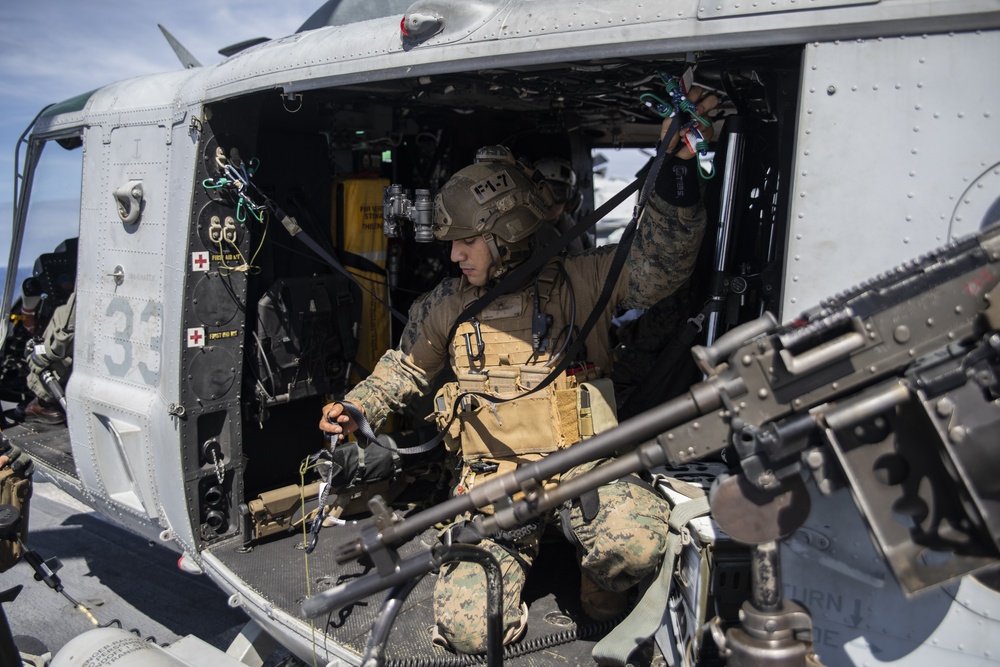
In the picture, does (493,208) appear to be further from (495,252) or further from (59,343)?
(59,343)

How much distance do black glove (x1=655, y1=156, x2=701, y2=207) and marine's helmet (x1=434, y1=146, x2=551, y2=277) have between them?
2.85 ft

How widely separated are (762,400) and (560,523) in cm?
143

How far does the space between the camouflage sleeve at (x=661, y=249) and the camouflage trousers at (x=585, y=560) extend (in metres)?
0.78

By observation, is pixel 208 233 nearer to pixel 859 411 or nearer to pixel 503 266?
pixel 503 266

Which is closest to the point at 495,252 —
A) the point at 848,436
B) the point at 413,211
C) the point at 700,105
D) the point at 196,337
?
the point at 413,211

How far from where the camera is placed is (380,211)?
14.4ft

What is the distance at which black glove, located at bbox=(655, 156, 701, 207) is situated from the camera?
2424 mm

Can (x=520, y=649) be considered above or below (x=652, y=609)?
below

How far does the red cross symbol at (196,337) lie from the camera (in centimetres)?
346

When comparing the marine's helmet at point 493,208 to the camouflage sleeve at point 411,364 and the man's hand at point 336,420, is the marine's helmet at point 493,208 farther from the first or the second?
the man's hand at point 336,420

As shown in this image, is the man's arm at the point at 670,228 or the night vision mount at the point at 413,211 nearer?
the man's arm at the point at 670,228

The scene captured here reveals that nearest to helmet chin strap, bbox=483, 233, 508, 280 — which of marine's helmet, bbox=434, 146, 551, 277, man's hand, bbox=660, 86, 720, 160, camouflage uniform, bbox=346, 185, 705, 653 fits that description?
marine's helmet, bbox=434, 146, 551, 277

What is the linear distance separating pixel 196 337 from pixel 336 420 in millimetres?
873

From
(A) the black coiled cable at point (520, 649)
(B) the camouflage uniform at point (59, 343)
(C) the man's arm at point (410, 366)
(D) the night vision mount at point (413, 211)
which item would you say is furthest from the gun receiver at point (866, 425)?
(B) the camouflage uniform at point (59, 343)
